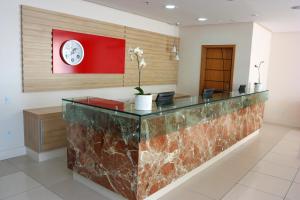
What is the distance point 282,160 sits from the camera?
15.1 ft

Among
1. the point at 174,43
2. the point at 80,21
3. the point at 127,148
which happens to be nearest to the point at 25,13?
the point at 80,21

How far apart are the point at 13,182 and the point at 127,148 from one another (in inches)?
69.8

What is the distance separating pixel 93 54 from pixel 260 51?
4.65 m

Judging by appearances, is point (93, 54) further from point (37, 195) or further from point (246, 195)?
point (246, 195)

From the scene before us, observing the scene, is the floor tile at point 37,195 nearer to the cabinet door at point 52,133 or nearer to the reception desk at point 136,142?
the reception desk at point 136,142

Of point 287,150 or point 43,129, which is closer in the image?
point 43,129

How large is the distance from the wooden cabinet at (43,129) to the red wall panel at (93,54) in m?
0.86

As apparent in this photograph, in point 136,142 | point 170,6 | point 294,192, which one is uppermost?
point 170,6

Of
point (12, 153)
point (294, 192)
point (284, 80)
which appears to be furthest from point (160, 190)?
point (284, 80)

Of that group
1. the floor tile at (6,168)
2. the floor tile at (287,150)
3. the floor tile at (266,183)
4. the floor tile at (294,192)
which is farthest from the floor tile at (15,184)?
the floor tile at (287,150)

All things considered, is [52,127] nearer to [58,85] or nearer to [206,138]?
[58,85]

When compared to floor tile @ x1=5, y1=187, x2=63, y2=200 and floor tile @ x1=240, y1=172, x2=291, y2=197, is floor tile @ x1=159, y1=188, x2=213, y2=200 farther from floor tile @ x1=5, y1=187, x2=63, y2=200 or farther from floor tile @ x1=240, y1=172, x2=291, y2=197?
floor tile @ x1=5, y1=187, x2=63, y2=200

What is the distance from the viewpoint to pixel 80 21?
15.8 feet

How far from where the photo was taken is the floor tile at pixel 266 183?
3427 mm
